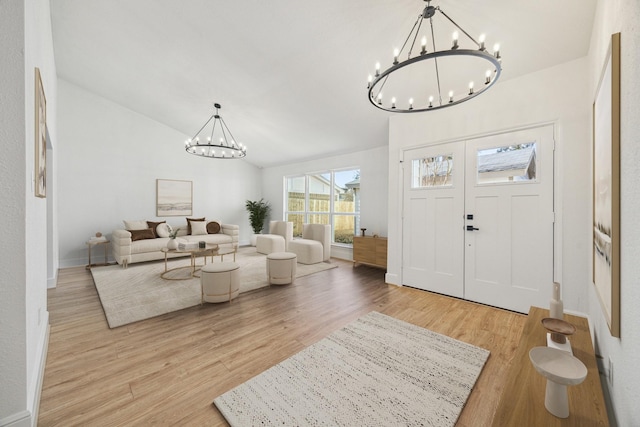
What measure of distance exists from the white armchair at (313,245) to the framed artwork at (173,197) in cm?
319

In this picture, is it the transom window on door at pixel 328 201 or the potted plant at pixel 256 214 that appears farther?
the potted plant at pixel 256 214

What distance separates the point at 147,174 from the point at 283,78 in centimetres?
456

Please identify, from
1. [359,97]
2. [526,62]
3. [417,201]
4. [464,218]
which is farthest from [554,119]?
[359,97]

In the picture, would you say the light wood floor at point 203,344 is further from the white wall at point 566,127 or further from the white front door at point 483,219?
the white wall at point 566,127

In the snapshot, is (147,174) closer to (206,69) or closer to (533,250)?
(206,69)

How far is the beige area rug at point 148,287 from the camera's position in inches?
117

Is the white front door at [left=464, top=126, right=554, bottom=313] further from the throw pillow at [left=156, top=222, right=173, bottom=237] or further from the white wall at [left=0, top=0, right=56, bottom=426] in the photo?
the throw pillow at [left=156, top=222, right=173, bottom=237]

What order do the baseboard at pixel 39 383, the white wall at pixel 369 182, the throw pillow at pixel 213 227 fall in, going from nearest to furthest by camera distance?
the baseboard at pixel 39 383 < the white wall at pixel 369 182 < the throw pillow at pixel 213 227

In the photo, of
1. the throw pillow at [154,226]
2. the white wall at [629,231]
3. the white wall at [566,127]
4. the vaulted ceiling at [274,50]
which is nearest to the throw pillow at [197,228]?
the throw pillow at [154,226]

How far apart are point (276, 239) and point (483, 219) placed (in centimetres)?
449

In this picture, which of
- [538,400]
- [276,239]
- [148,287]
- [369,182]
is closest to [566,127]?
[538,400]

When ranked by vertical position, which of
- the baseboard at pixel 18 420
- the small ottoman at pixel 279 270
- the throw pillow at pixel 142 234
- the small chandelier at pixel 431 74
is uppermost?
the small chandelier at pixel 431 74

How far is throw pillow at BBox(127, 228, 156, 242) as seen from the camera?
17.5 feet

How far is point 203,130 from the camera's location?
20.9 ft
